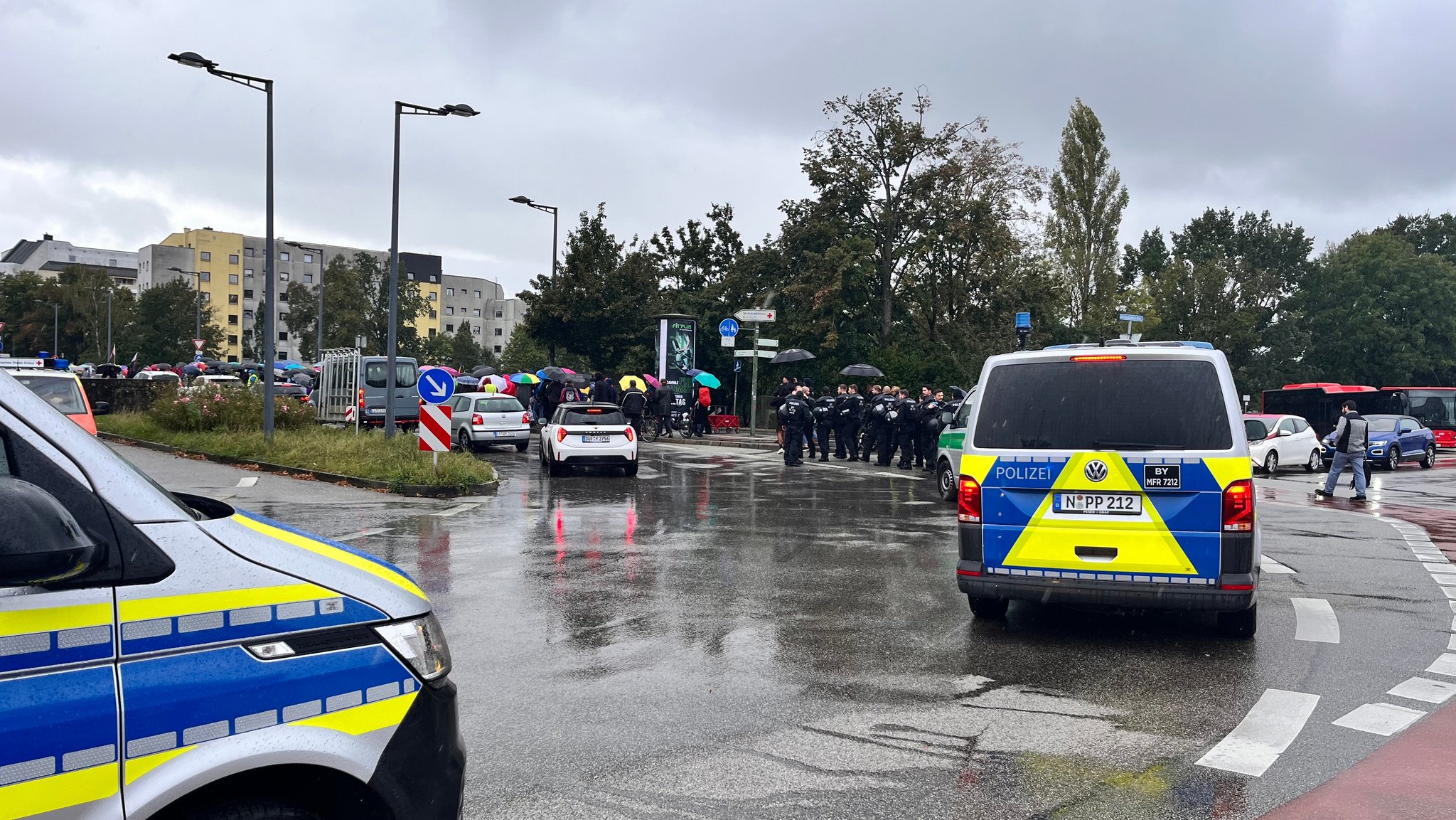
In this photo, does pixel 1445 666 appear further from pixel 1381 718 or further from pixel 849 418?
pixel 849 418

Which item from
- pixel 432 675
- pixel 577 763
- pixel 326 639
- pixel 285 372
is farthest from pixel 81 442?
pixel 285 372

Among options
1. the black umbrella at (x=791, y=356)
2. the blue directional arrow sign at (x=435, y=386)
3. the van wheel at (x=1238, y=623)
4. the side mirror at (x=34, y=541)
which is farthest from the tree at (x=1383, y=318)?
the side mirror at (x=34, y=541)

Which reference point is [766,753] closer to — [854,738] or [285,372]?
[854,738]

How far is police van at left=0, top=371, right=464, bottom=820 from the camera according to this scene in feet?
7.30

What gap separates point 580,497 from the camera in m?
17.0

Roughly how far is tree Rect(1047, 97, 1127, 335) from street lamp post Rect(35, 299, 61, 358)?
66.0 m

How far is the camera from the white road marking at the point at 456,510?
14.4 metres

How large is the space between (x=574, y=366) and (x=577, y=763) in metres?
60.4

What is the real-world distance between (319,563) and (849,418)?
954 inches

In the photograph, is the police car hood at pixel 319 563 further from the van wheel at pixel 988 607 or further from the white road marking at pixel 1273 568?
the white road marking at pixel 1273 568

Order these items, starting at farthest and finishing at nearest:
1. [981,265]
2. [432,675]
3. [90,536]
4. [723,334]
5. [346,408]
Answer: [981,265] < [723,334] < [346,408] < [432,675] < [90,536]

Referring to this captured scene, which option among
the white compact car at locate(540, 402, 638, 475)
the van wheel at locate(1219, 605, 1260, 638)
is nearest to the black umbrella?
the white compact car at locate(540, 402, 638, 475)

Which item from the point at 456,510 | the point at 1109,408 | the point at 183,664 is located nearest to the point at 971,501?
the point at 1109,408

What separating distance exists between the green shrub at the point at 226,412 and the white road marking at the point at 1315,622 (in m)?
20.1
